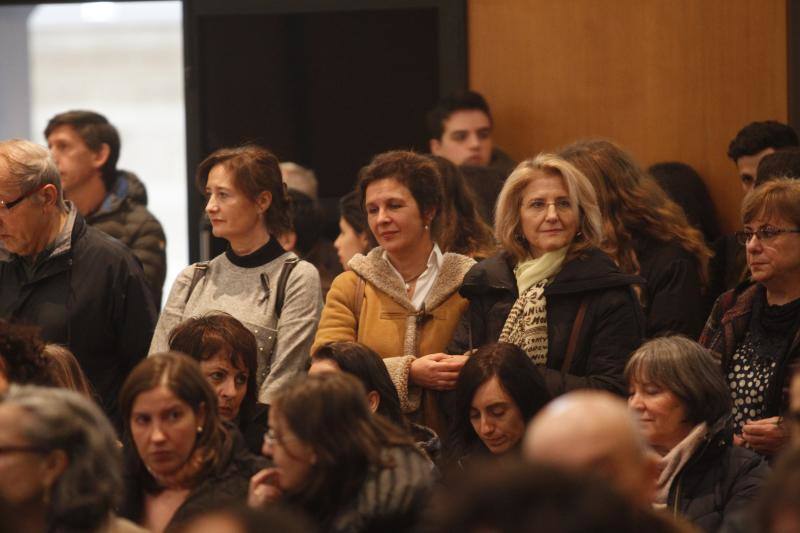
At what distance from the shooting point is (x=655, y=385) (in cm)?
421

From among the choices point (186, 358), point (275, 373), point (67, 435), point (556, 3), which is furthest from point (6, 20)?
point (67, 435)

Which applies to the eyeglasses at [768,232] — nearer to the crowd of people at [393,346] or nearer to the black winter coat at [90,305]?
the crowd of people at [393,346]

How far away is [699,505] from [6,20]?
4.98m

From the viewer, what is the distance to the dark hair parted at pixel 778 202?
462 centimetres

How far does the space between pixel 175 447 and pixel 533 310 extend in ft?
3.97

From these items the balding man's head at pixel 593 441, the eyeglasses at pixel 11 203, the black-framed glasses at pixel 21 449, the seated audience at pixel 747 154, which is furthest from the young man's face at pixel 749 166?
the black-framed glasses at pixel 21 449

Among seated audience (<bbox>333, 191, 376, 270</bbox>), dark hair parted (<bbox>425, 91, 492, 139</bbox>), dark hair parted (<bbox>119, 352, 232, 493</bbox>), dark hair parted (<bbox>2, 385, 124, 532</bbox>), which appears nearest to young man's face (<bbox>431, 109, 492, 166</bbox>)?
dark hair parted (<bbox>425, 91, 492, 139</bbox>)

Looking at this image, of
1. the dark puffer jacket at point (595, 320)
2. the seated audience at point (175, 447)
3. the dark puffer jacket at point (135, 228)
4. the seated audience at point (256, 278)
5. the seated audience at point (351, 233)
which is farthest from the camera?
the dark puffer jacket at point (135, 228)

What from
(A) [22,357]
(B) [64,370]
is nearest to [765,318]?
(B) [64,370]

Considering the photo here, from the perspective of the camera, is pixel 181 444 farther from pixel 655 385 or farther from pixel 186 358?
pixel 655 385

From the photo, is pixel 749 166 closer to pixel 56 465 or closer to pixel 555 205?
pixel 555 205

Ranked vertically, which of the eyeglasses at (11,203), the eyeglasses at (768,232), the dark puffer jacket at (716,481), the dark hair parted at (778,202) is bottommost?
the dark puffer jacket at (716,481)

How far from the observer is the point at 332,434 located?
3590mm

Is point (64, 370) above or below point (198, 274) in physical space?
below
